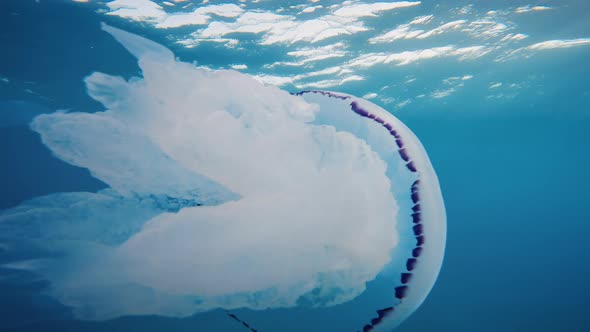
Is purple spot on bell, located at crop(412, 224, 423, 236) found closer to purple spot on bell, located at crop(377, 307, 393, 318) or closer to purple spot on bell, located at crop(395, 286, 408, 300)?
purple spot on bell, located at crop(395, 286, 408, 300)

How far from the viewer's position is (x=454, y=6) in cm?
920

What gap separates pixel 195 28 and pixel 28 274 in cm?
797

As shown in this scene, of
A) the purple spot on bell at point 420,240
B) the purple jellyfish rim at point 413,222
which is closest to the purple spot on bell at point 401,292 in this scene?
the purple jellyfish rim at point 413,222

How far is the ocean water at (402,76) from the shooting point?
7.90 m

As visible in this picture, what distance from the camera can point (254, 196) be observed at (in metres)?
2.36

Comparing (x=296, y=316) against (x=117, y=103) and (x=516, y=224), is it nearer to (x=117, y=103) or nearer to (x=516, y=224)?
(x=117, y=103)

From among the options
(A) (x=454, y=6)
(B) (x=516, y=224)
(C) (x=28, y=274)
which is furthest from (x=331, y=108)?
(B) (x=516, y=224)

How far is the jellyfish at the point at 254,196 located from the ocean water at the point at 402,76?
151 mm

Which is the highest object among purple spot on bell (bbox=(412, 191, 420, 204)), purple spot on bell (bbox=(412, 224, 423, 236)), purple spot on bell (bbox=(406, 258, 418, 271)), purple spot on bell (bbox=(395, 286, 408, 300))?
purple spot on bell (bbox=(412, 191, 420, 204))

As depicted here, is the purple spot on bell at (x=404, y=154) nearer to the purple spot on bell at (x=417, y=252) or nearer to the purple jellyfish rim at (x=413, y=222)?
the purple jellyfish rim at (x=413, y=222)

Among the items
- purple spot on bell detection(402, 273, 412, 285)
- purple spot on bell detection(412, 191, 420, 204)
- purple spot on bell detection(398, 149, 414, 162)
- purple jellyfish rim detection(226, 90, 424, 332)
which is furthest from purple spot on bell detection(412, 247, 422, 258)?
purple spot on bell detection(398, 149, 414, 162)

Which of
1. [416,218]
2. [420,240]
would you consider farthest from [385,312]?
[416,218]

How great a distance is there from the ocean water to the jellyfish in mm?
151

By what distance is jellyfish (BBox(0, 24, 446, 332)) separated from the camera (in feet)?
6.89
